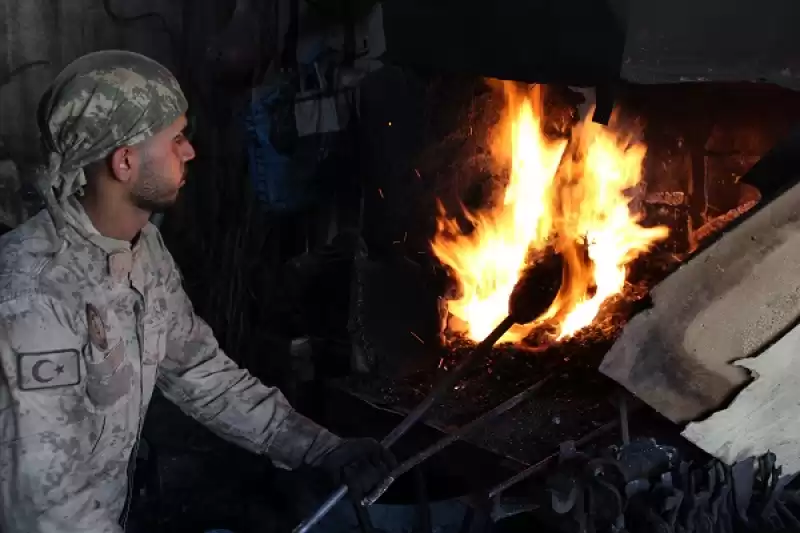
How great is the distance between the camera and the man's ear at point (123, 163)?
1955 millimetres

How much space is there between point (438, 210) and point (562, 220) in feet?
1.41

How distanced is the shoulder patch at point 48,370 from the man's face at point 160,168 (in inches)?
14.5

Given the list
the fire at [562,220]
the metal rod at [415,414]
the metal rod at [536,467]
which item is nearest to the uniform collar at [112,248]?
the metal rod at [415,414]

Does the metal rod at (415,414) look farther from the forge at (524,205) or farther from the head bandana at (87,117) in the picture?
the head bandana at (87,117)

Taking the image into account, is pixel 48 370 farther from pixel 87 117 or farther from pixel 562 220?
pixel 562 220

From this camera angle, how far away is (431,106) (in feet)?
10.1

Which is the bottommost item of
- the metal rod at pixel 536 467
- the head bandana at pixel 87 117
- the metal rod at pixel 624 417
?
the metal rod at pixel 536 467

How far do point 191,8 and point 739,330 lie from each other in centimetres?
275

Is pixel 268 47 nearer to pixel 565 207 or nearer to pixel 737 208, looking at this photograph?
pixel 565 207

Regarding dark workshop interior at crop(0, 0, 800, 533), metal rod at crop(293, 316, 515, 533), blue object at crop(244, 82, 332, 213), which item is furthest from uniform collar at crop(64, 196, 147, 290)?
blue object at crop(244, 82, 332, 213)

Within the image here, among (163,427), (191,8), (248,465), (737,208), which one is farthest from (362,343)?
(191,8)

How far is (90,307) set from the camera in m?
1.94

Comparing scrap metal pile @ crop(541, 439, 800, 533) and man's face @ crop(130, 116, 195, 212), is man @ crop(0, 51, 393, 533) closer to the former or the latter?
man's face @ crop(130, 116, 195, 212)

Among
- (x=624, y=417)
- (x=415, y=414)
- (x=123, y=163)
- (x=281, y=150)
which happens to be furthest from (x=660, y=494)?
(x=281, y=150)
